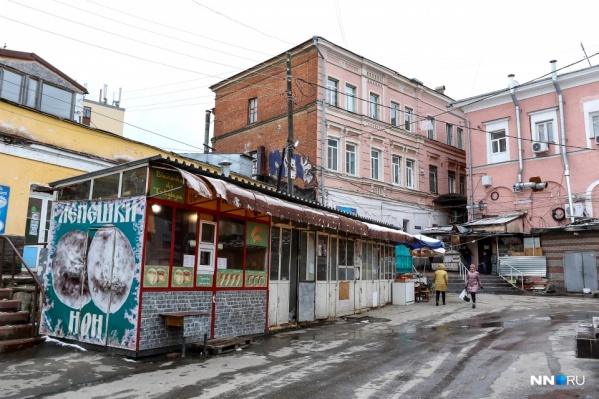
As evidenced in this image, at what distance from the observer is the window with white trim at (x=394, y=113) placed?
28938 millimetres

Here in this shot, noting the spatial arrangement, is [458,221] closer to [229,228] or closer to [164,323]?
[229,228]

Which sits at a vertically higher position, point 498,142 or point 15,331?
point 498,142

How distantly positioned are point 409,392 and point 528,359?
11.3 ft

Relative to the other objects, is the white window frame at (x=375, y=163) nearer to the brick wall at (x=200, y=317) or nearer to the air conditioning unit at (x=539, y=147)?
the air conditioning unit at (x=539, y=147)

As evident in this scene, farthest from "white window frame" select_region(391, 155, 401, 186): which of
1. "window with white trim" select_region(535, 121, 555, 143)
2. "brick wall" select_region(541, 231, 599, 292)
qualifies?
"brick wall" select_region(541, 231, 599, 292)

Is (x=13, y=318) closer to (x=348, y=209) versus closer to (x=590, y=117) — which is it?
(x=348, y=209)

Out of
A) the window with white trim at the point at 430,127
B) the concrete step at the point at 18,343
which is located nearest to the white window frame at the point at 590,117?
the window with white trim at the point at 430,127

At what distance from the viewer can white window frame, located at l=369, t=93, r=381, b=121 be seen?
2755 cm

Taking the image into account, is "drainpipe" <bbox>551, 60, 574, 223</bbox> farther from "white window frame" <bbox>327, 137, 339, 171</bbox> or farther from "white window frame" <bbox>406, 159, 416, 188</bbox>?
"white window frame" <bbox>327, 137, 339, 171</bbox>

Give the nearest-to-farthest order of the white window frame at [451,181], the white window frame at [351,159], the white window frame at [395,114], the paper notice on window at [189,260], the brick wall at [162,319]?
the brick wall at [162,319]
the paper notice on window at [189,260]
the white window frame at [351,159]
the white window frame at [395,114]
the white window frame at [451,181]

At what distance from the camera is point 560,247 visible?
81.8ft

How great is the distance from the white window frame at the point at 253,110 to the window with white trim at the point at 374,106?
7198 millimetres

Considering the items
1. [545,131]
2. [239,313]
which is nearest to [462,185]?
[545,131]

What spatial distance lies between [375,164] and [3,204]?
804 inches
